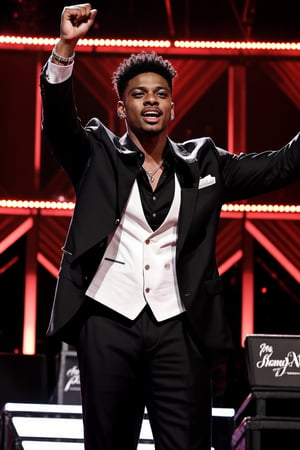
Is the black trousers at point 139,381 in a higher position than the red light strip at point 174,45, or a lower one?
lower

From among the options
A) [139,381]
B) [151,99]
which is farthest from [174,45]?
[139,381]

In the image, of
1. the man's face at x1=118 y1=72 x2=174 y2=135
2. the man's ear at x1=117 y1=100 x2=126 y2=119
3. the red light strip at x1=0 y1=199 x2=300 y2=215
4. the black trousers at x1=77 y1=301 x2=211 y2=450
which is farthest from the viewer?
the red light strip at x1=0 y1=199 x2=300 y2=215

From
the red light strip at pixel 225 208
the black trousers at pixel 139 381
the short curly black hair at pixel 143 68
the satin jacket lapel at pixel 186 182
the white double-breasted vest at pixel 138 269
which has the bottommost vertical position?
the black trousers at pixel 139 381

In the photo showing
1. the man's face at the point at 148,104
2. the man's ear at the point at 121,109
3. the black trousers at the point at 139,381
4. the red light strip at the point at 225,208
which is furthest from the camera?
the red light strip at the point at 225,208

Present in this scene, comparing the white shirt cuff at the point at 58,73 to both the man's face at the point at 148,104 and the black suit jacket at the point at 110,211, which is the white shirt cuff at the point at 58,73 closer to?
the black suit jacket at the point at 110,211

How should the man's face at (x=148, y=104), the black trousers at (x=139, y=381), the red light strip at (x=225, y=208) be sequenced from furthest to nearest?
the red light strip at (x=225, y=208) → the man's face at (x=148, y=104) → the black trousers at (x=139, y=381)

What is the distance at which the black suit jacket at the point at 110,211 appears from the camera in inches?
92.4

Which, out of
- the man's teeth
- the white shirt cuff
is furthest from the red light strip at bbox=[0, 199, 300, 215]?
the white shirt cuff

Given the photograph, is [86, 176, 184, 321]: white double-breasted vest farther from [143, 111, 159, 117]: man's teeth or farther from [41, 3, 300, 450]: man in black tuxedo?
[143, 111, 159, 117]: man's teeth

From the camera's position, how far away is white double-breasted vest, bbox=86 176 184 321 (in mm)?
2340

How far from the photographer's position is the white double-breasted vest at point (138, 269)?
2340mm

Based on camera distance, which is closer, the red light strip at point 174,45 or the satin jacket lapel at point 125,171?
the satin jacket lapel at point 125,171

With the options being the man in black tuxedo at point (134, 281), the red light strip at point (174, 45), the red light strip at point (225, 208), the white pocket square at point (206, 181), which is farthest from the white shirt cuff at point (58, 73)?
the red light strip at point (174, 45)

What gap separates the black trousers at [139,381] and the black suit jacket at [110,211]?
0.24 ft
